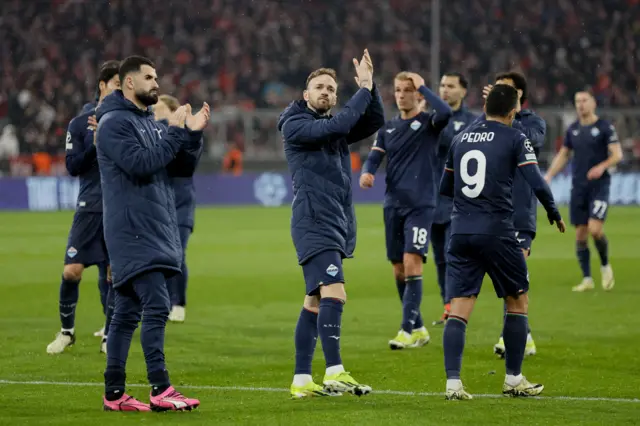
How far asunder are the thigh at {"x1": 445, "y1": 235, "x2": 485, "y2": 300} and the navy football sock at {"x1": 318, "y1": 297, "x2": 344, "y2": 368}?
782 mm

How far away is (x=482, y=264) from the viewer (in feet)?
25.7

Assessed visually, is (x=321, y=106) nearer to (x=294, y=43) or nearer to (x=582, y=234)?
(x=582, y=234)

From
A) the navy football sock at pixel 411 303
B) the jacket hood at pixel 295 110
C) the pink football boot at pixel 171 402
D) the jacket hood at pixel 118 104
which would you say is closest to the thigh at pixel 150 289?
the pink football boot at pixel 171 402

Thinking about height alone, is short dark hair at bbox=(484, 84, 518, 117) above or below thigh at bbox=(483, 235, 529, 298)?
above

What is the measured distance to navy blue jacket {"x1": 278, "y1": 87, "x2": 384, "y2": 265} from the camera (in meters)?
7.69

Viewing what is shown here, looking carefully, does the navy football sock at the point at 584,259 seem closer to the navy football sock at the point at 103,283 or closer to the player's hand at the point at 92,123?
the navy football sock at the point at 103,283

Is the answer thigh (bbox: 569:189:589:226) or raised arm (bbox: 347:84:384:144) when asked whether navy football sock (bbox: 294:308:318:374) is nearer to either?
raised arm (bbox: 347:84:384:144)

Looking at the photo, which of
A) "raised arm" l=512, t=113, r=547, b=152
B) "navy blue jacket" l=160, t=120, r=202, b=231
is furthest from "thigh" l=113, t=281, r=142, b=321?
"navy blue jacket" l=160, t=120, r=202, b=231

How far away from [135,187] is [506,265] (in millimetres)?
2522

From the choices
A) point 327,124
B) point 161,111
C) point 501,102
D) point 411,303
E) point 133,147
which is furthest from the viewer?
point 161,111

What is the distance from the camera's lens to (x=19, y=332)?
1147cm

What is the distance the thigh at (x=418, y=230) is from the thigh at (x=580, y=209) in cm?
481

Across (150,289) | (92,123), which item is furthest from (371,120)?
(92,123)

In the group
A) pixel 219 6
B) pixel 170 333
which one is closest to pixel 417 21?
pixel 219 6
